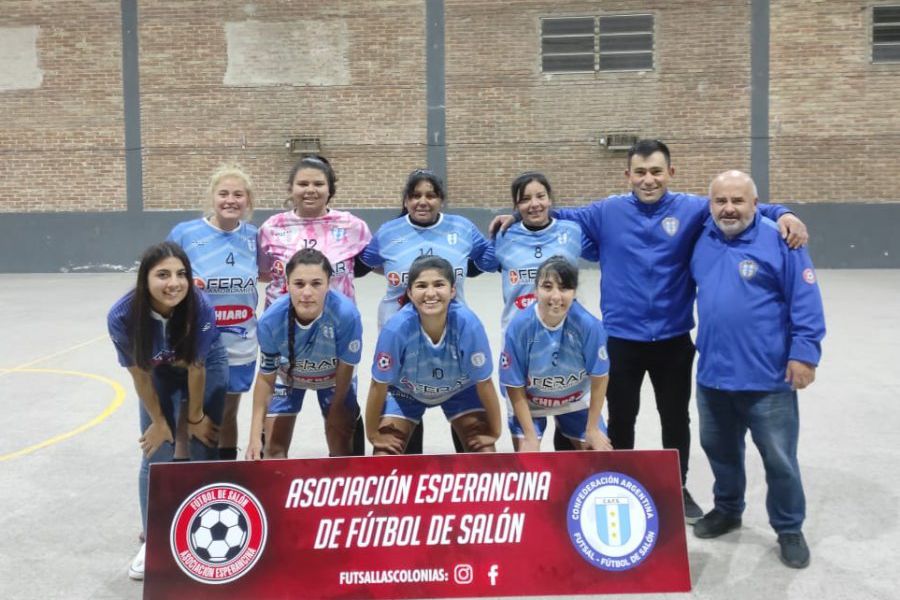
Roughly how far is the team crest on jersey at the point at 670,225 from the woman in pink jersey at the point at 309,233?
1673 millimetres

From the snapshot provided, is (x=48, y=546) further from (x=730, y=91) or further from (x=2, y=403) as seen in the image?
(x=730, y=91)

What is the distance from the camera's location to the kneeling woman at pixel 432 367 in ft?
12.0

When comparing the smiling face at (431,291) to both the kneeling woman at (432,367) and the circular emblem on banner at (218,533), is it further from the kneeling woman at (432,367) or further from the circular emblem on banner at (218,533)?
the circular emblem on banner at (218,533)

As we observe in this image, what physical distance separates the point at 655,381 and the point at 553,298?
3.10ft

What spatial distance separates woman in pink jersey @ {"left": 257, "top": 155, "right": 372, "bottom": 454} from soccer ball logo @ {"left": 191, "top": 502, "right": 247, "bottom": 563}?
1.40 metres

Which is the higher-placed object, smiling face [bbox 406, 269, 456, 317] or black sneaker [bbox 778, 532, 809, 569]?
smiling face [bbox 406, 269, 456, 317]

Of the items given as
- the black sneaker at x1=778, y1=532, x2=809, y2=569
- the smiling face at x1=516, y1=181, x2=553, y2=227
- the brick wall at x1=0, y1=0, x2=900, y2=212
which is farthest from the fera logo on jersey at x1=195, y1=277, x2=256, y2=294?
the brick wall at x1=0, y1=0, x2=900, y2=212

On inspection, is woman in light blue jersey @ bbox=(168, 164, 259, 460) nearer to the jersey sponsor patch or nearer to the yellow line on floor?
the jersey sponsor patch

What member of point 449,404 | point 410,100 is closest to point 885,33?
point 410,100

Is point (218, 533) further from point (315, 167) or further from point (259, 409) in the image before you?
point (315, 167)

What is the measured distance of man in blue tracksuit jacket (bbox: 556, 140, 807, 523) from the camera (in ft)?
13.2

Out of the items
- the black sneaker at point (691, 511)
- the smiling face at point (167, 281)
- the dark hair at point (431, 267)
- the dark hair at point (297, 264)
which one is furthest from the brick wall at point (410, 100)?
the smiling face at point (167, 281)

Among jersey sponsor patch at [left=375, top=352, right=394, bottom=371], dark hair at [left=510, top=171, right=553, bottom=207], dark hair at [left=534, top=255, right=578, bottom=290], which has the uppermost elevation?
dark hair at [left=510, top=171, right=553, bottom=207]

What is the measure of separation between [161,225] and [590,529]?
15.6 meters
